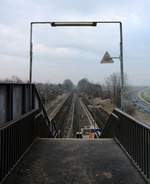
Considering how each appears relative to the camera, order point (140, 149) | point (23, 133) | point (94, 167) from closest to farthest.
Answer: point (140, 149) → point (94, 167) → point (23, 133)

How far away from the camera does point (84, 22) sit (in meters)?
11.4

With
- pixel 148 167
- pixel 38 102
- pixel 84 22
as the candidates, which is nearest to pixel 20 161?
pixel 148 167

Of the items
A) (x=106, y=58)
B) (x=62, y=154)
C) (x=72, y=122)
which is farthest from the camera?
(x=72, y=122)

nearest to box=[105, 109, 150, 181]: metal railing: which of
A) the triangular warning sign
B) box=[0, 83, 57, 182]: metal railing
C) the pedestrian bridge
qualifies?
the pedestrian bridge

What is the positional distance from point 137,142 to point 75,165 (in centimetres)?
125

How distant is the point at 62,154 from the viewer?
7168mm

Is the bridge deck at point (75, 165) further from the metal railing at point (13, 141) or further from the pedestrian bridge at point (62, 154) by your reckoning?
the metal railing at point (13, 141)

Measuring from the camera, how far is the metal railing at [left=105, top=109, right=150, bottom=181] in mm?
5102

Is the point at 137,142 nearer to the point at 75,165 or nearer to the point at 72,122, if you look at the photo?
the point at 75,165

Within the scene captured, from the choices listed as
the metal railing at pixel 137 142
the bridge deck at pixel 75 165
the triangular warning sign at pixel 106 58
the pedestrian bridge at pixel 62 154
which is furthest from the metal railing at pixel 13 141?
the triangular warning sign at pixel 106 58

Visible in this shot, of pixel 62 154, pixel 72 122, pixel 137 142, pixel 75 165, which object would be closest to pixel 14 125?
pixel 75 165

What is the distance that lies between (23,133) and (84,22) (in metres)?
5.83

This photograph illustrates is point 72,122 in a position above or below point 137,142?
below

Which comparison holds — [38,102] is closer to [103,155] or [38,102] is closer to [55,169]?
[103,155]
